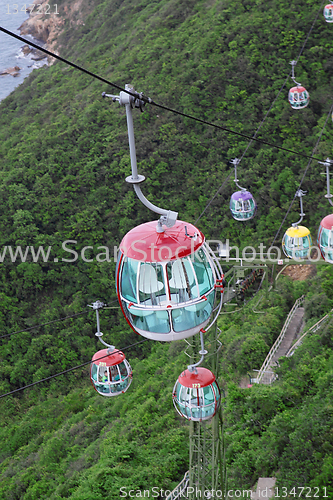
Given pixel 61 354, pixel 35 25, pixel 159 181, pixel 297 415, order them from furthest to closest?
pixel 35 25, pixel 159 181, pixel 61 354, pixel 297 415

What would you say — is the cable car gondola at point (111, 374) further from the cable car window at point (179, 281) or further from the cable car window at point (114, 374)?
the cable car window at point (179, 281)

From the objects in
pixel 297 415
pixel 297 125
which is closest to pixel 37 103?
pixel 297 125

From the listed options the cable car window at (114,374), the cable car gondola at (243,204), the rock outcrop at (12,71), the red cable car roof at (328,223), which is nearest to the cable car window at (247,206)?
the cable car gondola at (243,204)

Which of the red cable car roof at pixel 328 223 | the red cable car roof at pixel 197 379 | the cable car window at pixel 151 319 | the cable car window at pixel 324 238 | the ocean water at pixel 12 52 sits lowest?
the red cable car roof at pixel 197 379

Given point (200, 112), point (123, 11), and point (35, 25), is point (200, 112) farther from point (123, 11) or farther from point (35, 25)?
point (35, 25)

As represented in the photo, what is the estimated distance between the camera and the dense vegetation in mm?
14688

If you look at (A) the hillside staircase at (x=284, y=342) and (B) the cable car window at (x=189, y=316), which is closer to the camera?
(B) the cable car window at (x=189, y=316)

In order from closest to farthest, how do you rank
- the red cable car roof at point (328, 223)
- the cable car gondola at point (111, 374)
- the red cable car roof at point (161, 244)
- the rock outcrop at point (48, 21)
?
→ the red cable car roof at point (161, 244), the red cable car roof at point (328, 223), the cable car gondola at point (111, 374), the rock outcrop at point (48, 21)

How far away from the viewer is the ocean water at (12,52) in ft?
140

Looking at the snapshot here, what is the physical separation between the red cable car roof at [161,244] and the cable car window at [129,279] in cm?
10

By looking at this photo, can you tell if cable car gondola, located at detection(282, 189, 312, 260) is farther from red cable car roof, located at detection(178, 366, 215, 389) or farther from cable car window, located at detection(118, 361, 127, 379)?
cable car window, located at detection(118, 361, 127, 379)

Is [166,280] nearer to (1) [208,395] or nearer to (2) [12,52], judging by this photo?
(1) [208,395]

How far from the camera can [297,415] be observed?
44.2 feet

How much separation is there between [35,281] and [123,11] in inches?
955
